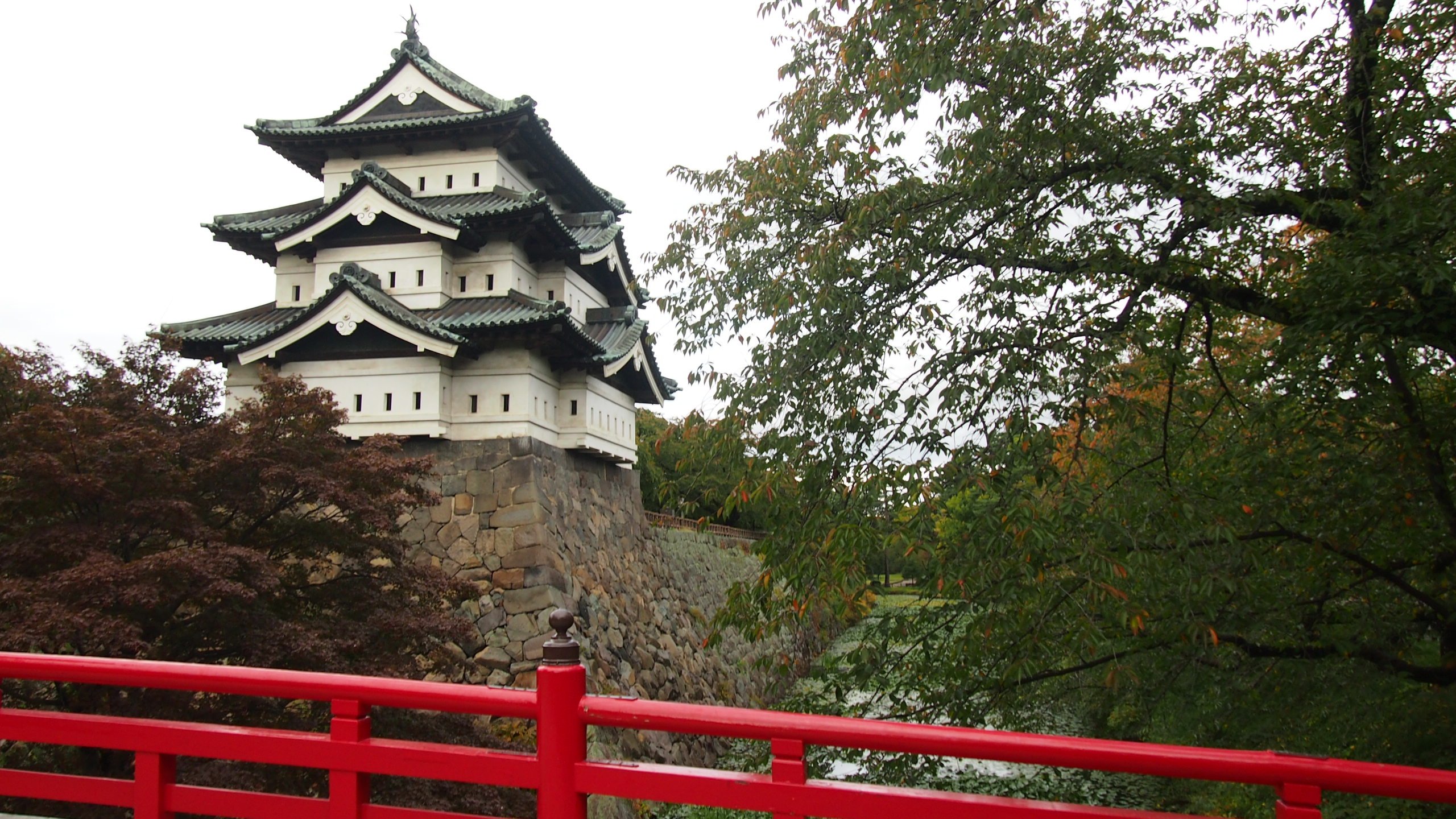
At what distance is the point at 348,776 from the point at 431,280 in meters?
11.0

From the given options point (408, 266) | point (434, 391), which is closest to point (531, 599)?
point (434, 391)

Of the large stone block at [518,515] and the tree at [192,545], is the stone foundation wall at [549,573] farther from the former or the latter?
the tree at [192,545]

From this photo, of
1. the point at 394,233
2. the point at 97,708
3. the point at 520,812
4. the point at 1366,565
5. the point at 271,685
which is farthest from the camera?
the point at 394,233

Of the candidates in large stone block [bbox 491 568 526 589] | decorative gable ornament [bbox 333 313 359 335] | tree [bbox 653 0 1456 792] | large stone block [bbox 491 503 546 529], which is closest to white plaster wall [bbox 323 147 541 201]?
decorative gable ornament [bbox 333 313 359 335]

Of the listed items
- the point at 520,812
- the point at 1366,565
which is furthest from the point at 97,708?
the point at 1366,565

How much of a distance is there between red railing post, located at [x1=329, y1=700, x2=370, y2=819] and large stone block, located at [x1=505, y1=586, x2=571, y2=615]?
839 centimetres

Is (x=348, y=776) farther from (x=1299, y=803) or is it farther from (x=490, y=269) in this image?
(x=490, y=269)

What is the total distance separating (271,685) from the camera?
2793 mm

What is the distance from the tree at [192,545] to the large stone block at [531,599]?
2.11m

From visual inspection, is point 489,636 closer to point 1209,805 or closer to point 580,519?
point 580,519

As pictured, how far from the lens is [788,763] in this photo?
91.3 inches

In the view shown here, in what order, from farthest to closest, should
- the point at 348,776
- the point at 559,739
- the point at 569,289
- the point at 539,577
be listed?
the point at 569,289
the point at 539,577
the point at 348,776
the point at 559,739

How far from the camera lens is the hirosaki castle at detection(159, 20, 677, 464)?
469 inches

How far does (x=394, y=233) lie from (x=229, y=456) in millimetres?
5986
